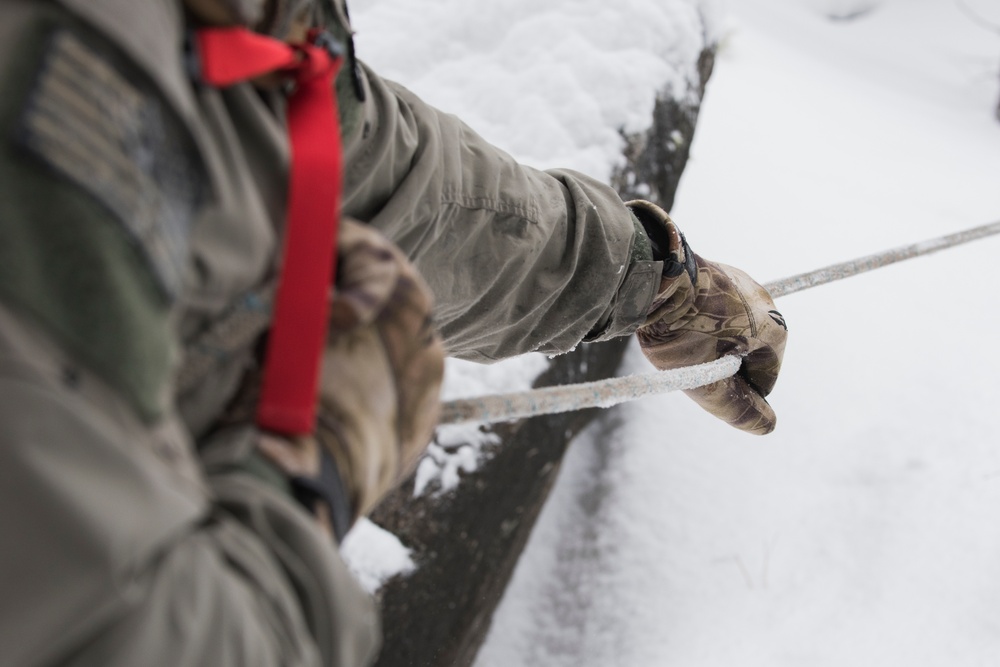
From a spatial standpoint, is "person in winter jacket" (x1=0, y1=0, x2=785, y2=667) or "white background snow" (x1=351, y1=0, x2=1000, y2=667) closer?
"person in winter jacket" (x1=0, y1=0, x2=785, y2=667)

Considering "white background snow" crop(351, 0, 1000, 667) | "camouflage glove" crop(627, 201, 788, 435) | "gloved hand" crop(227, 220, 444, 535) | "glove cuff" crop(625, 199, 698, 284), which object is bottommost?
"white background snow" crop(351, 0, 1000, 667)

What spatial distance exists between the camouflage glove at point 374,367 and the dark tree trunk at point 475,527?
0.77 meters

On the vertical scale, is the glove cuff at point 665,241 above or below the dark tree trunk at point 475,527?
above

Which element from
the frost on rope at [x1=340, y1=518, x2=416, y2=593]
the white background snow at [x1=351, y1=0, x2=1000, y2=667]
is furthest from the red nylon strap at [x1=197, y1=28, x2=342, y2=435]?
the white background snow at [x1=351, y1=0, x2=1000, y2=667]

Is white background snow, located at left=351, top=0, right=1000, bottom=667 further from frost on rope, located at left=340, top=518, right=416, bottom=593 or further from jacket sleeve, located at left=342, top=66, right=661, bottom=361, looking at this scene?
jacket sleeve, located at left=342, top=66, right=661, bottom=361

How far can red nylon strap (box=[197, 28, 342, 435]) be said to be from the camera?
1.22ft

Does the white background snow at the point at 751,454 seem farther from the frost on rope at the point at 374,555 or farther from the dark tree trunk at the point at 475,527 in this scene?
the frost on rope at the point at 374,555

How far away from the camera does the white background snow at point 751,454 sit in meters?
1.50

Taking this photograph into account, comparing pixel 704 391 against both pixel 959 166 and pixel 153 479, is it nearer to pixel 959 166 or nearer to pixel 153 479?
pixel 153 479

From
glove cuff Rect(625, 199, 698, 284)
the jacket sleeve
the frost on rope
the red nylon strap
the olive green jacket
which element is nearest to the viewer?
the olive green jacket

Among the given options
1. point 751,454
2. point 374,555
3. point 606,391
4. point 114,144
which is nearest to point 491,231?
point 606,391

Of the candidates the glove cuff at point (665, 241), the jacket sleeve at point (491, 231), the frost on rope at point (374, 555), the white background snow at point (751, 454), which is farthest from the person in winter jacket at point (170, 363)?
the white background snow at point (751, 454)

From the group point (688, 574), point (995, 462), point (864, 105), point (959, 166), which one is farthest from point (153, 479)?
point (864, 105)

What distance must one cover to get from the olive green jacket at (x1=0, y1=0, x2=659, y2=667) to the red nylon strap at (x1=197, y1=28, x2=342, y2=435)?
13mm
